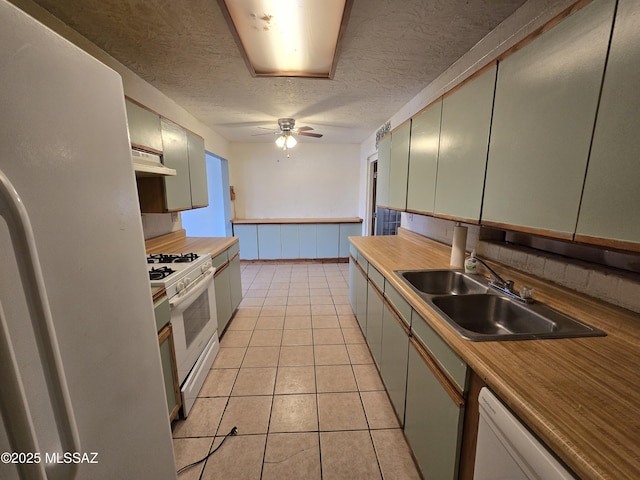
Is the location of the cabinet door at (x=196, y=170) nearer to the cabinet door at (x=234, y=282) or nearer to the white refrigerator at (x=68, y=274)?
the cabinet door at (x=234, y=282)

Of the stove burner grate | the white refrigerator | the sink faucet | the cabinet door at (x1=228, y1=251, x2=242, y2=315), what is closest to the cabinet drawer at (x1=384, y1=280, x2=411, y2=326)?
the sink faucet

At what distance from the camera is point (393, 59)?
6.21ft

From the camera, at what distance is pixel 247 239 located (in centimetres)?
486

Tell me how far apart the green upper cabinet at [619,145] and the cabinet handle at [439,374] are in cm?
67

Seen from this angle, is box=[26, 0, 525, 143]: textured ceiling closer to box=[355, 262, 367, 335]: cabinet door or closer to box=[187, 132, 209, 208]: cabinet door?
box=[187, 132, 209, 208]: cabinet door

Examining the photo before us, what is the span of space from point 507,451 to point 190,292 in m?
1.67

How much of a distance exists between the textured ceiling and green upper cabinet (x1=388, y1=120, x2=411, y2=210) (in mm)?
467

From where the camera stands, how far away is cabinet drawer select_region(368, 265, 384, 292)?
179cm

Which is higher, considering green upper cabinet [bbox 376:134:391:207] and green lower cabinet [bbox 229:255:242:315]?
green upper cabinet [bbox 376:134:391:207]

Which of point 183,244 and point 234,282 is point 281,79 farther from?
point 234,282

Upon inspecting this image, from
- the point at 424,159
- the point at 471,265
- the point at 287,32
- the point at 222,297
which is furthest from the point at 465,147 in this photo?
the point at 222,297

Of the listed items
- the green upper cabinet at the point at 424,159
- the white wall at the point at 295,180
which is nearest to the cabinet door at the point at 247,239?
the white wall at the point at 295,180

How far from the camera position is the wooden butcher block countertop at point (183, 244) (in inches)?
91.3

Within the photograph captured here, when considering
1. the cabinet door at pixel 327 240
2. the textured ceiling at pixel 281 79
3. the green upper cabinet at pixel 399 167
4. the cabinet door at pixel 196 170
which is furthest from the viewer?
the cabinet door at pixel 327 240
